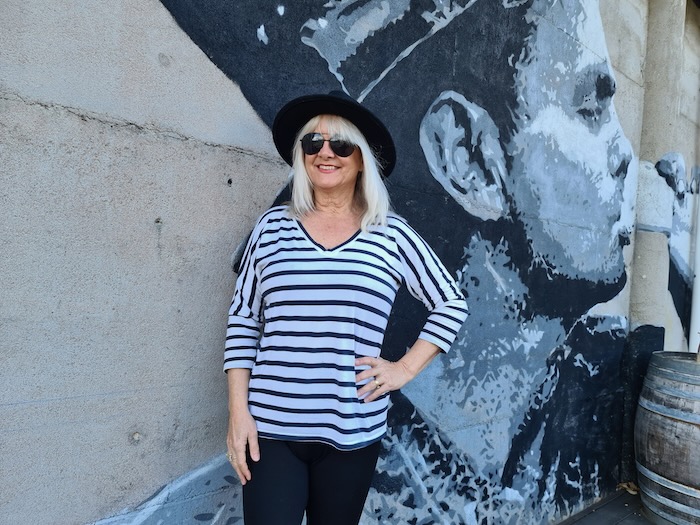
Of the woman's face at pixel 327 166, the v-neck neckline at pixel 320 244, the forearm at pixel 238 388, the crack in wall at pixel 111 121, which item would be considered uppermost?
the crack in wall at pixel 111 121

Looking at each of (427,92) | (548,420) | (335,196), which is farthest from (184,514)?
(548,420)

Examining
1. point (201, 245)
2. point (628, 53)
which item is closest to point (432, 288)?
point (201, 245)

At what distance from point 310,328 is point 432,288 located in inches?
17.1

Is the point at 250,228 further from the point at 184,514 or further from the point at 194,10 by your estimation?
the point at 184,514

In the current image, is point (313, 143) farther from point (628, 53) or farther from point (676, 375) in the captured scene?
point (628, 53)

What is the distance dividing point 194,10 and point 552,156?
2177 millimetres

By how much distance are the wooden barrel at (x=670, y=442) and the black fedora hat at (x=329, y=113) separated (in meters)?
2.37

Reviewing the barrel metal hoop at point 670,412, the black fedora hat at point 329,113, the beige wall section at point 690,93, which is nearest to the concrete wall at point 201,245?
the black fedora hat at point 329,113

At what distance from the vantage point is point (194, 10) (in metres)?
1.78

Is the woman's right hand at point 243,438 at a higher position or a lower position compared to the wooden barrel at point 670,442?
higher

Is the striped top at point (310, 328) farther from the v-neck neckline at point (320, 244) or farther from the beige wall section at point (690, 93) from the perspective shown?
the beige wall section at point (690, 93)

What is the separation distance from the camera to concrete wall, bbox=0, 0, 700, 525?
1.50 m

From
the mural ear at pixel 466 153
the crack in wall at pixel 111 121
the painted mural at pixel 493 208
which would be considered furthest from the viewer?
the mural ear at pixel 466 153

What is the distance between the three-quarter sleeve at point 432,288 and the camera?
174cm
